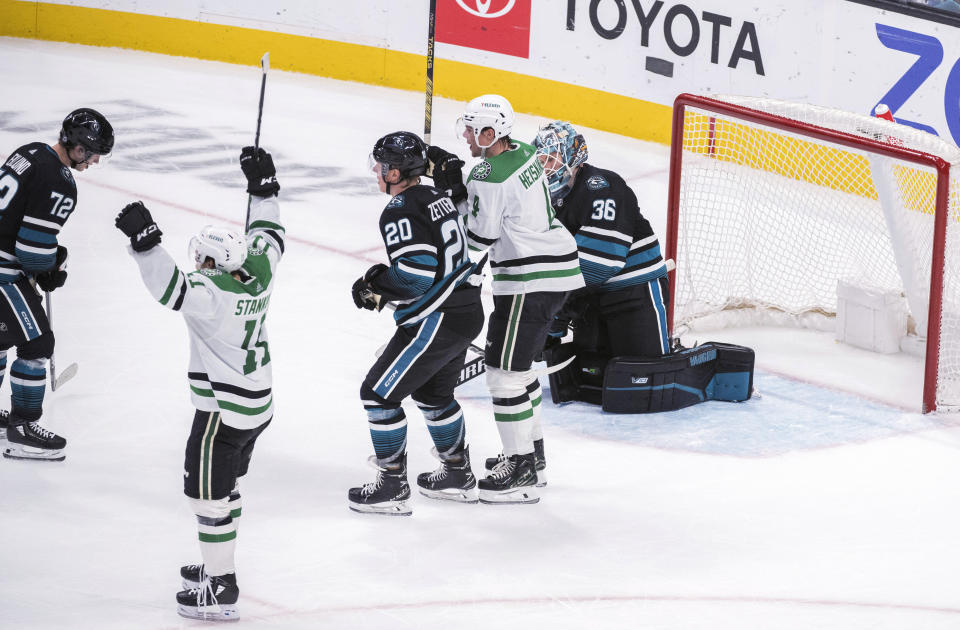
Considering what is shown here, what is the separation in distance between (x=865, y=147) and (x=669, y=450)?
163 centimetres

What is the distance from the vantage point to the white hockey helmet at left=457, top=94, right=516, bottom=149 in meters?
4.77

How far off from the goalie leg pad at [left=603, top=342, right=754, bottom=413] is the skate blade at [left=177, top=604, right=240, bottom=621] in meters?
2.15

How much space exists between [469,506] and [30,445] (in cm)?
154

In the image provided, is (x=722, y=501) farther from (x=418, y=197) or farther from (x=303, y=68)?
(x=303, y=68)

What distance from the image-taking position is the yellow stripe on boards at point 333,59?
990 cm

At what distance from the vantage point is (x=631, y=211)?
18.1 feet

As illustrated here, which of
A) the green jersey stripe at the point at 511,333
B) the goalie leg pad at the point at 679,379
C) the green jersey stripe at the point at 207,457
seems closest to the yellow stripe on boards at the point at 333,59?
the goalie leg pad at the point at 679,379

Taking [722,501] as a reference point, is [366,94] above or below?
above

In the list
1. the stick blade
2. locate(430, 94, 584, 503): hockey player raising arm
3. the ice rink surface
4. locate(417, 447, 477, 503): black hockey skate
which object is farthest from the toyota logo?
locate(417, 447, 477, 503): black hockey skate

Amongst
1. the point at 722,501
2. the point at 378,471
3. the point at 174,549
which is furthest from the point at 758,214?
the point at 174,549

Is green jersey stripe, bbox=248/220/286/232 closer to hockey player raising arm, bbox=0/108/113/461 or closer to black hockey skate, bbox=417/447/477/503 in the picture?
hockey player raising arm, bbox=0/108/113/461

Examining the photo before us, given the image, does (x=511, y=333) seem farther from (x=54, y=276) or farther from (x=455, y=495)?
(x=54, y=276)

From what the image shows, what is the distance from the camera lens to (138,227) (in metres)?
3.73

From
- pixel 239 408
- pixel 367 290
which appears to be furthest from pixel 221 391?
pixel 367 290
